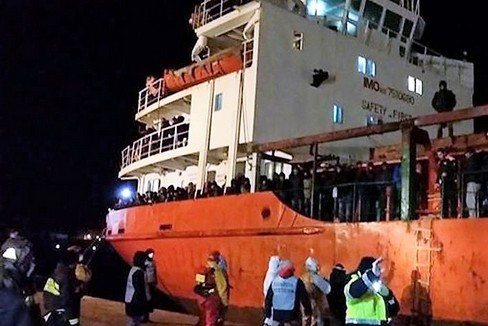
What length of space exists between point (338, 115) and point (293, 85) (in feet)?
4.62

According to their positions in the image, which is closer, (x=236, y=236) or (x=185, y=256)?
(x=236, y=236)

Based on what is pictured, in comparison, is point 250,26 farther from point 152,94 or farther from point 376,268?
point 376,268

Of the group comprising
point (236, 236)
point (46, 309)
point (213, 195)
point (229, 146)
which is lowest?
point (46, 309)

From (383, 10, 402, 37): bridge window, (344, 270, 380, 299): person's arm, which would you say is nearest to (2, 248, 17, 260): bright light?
(344, 270, 380, 299): person's arm

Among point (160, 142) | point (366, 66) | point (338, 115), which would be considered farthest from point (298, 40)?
point (160, 142)

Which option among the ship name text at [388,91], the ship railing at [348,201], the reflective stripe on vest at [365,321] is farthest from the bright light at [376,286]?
the ship name text at [388,91]

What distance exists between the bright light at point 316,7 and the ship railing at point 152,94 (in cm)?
451

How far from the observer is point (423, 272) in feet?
28.4

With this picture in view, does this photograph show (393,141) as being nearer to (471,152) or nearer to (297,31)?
(297,31)

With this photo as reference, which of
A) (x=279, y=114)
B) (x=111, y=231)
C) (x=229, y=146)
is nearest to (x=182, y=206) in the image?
(x=229, y=146)

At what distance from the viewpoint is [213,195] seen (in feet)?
42.4

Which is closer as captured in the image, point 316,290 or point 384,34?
point 316,290

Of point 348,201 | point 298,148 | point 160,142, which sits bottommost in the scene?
point 348,201

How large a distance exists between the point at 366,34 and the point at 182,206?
6671 millimetres
